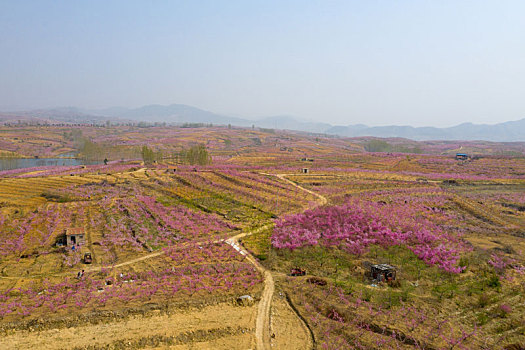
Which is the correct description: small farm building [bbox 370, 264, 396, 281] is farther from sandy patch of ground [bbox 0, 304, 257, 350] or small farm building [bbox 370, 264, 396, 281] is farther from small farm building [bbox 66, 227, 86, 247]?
small farm building [bbox 66, 227, 86, 247]

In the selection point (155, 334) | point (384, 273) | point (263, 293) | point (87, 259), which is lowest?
point (87, 259)

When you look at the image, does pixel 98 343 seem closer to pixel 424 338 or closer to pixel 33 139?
pixel 424 338

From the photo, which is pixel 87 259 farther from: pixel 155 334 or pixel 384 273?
pixel 384 273

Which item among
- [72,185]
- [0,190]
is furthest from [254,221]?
[0,190]

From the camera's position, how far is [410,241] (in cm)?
3481

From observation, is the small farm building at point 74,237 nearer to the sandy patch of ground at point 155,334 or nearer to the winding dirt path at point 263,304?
the sandy patch of ground at point 155,334

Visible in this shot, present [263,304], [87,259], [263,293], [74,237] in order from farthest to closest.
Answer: [74,237]
[87,259]
[263,293]
[263,304]

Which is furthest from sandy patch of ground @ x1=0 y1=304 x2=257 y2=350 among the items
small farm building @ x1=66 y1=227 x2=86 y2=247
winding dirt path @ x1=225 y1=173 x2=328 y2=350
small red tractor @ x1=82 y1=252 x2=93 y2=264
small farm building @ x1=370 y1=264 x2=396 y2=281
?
small farm building @ x1=66 y1=227 x2=86 y2=247

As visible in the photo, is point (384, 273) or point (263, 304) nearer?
point (263, 304)

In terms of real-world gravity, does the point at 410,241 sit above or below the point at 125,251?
above

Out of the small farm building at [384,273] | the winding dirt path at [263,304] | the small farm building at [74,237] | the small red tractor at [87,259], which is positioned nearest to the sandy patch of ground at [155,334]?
the winding dirt path at [263,304]

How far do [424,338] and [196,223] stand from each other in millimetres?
31486

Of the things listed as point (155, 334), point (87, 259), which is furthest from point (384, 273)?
point (87, 259)

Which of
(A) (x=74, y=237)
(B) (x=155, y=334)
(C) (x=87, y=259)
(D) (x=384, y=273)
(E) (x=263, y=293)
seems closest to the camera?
(B) (x=155, y=334)
